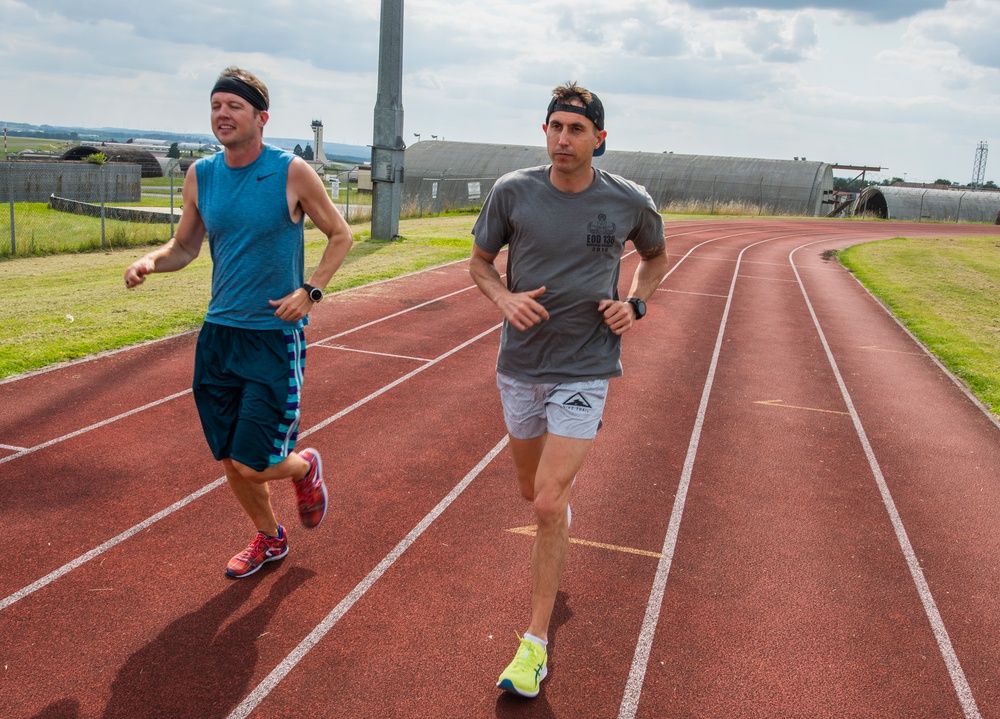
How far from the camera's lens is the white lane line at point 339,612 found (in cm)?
357

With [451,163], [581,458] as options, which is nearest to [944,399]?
[581,458]

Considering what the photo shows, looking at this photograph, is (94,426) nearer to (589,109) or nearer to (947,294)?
(589,109)

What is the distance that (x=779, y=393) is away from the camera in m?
9.34

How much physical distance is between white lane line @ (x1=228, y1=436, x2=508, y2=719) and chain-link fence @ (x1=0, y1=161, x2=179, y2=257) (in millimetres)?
A: 14815

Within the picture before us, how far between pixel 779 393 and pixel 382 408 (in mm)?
Answer: 4218

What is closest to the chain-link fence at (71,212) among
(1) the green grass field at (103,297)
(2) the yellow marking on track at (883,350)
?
(1) the green grass field at (103,297)

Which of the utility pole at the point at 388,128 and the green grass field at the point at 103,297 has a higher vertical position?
the utility pole at the point at 388,128

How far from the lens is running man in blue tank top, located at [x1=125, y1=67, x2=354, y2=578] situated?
4031mm

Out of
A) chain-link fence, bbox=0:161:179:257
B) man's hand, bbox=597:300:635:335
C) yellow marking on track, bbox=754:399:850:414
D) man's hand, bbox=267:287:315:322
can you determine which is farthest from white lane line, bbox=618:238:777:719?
chain-link fence, bbox=0:161:179:257

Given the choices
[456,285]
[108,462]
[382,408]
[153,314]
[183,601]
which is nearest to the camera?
[183,601]

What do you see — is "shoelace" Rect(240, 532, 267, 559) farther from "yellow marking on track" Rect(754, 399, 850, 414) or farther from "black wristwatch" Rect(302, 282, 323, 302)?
"yellow marking on track" Rect(754, 399, 850, 414)

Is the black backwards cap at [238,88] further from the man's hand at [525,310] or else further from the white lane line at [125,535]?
the white lane line at [125,535]

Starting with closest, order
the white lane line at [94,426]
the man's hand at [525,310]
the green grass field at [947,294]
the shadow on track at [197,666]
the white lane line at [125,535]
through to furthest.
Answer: the shadow on track at [197,666] → the man's hand at [525,310] → the white lane line at [125,535] → the white lane line at [94,426] → the green grass field at [947,294]

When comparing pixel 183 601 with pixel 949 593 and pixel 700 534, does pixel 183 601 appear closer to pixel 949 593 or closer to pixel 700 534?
pixel 700 534
